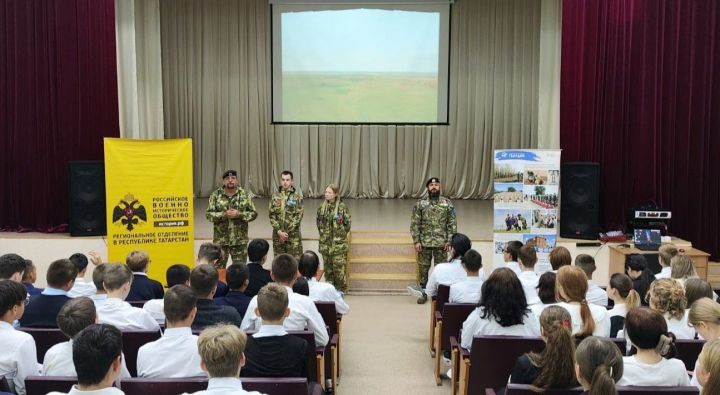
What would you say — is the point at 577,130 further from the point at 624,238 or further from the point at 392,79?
the point at 392,79

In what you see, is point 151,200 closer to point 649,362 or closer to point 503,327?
point 503,327

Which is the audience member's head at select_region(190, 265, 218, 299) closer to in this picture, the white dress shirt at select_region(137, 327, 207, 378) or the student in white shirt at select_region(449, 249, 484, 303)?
the white dress shirt at select_region(137, 327, 207, 378)

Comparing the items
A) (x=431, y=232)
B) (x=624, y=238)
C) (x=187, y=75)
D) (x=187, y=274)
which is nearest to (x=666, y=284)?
(x=187, y=274)

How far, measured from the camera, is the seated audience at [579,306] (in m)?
3.60

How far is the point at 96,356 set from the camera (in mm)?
2410

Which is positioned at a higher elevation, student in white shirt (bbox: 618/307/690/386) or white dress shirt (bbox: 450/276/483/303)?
student in white shirt (bbox: 618/307/690/386)

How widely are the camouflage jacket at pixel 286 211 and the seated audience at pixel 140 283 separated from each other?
2.58 m

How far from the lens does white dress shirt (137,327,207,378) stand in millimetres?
3119

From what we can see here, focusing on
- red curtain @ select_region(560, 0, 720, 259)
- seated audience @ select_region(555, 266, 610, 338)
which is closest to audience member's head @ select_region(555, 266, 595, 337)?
seated audience @ select_region(555, 266, 610, 338)

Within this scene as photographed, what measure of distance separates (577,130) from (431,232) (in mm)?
2536

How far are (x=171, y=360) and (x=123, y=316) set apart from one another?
0.88m

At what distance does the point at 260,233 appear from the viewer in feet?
28.3

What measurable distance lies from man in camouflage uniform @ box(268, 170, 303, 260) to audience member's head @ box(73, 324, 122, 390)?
4.80 metres

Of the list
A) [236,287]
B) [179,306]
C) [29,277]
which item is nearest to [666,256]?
[236,287]
